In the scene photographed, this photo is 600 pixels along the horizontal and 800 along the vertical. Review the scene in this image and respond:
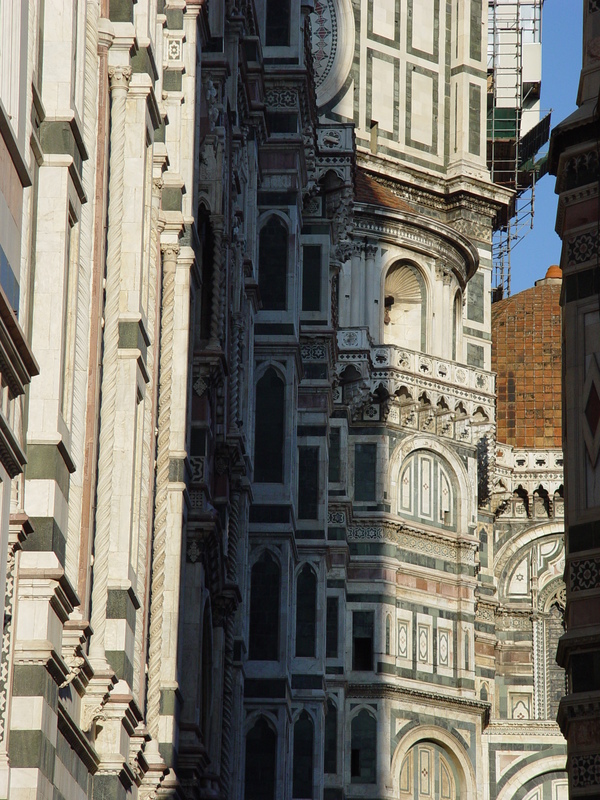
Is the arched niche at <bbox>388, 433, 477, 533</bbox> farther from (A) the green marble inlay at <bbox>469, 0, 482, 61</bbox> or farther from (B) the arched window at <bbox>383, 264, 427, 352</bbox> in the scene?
(A) the green marble inlay at <bbox>469, 0, 482, 61</bbox>

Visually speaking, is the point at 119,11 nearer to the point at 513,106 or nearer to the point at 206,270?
the point at 206,270

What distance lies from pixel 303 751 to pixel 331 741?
Result: 6289 millimetres

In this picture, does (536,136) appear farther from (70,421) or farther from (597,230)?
(70,421)

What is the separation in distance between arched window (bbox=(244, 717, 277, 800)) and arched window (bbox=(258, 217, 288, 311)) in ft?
28.0

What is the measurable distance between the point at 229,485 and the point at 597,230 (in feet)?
30.5

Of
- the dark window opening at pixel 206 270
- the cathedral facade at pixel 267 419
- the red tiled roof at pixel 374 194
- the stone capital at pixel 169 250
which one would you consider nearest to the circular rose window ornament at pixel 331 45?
the cathedral facade at pixel 267 419

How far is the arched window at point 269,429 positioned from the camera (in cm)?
3931

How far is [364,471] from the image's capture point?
180ft

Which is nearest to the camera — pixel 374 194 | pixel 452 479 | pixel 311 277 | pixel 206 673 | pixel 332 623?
pixel 206 673

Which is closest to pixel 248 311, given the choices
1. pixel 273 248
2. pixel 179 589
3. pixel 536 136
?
pixel 273 248

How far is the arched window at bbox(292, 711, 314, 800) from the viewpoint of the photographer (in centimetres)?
4394

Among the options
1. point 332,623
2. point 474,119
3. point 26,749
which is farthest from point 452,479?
point 26,749

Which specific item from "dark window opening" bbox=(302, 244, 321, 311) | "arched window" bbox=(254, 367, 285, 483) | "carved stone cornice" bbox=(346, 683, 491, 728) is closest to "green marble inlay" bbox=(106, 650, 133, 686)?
"arched window" bbox=(254, 367, 285, 483)

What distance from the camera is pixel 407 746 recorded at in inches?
2108
